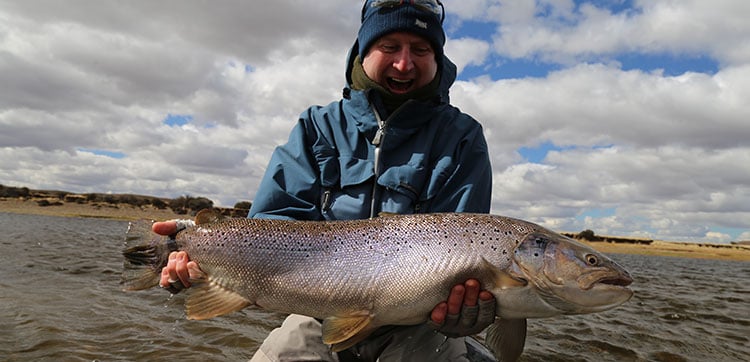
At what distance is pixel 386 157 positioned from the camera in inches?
157

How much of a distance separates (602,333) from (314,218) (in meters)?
6.10

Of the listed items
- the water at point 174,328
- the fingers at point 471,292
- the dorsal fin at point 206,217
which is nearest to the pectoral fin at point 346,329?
the fingers at point 471,292

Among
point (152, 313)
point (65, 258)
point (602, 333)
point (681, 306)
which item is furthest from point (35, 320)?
point (681, 306)

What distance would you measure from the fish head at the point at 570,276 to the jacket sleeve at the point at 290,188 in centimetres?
168

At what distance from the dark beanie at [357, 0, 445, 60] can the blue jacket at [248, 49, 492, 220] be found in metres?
0.47

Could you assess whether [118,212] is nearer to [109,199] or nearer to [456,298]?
[109,199]

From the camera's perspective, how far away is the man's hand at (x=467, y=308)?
303 centimetres

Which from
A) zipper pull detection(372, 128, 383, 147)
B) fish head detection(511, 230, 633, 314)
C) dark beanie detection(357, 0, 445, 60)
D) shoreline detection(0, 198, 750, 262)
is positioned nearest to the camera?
fish head detection(511, 230, 633, 314)

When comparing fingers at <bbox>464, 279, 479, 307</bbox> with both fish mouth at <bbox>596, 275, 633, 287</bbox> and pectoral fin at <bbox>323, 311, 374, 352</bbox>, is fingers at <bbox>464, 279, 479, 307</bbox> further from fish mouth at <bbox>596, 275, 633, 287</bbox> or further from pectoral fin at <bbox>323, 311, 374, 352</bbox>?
fish mouth at <bbox>596, 275, 633, 287</bbox>

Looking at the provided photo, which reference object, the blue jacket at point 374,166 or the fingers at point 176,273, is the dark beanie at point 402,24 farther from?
the fingers at point 176,273

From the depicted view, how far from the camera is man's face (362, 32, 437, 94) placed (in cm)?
407

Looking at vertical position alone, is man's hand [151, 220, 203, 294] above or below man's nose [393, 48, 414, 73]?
below

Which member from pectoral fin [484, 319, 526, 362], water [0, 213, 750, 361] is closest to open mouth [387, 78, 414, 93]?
pectoral fin [484, 319, 526, 362]

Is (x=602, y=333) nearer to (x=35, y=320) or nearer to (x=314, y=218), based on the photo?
(x=314, y=218)
